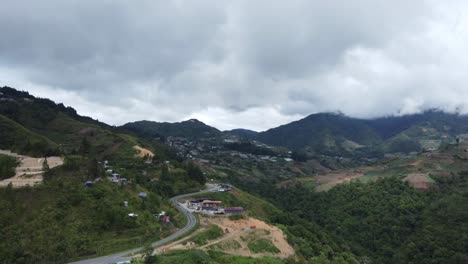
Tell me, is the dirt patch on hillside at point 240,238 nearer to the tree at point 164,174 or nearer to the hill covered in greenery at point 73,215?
the hill covered in greenery at point 73,215

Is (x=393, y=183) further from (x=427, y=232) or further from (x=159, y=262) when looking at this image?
(x=159, y=262)

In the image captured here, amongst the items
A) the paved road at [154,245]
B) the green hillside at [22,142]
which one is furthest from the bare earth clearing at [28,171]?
the paved road at [154,245]

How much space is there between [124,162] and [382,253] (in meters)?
88.0

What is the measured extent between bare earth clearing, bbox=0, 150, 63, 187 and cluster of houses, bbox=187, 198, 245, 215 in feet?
103

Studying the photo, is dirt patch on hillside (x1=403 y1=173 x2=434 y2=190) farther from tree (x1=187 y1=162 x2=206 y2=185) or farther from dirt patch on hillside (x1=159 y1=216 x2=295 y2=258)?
dirt patch on hillside (x1=159 y1=216 x2=295 y2=258)

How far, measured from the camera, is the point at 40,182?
6050 cm

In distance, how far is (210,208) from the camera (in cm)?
7981

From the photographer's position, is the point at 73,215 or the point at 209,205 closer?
the point at 73,215

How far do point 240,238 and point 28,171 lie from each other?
4298 centimetres

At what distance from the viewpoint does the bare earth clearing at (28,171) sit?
6031 cm

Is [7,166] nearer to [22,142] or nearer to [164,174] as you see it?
[164,174]

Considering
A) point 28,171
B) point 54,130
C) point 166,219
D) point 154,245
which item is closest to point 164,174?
point 166,219

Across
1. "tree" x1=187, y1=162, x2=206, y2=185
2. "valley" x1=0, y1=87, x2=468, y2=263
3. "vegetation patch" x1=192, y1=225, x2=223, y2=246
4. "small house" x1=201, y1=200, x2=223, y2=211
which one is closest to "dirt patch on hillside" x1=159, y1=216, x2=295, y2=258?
"valley" x1=0, y1=87, x2=468, y2=263

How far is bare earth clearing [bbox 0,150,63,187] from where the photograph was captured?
6031 cm
